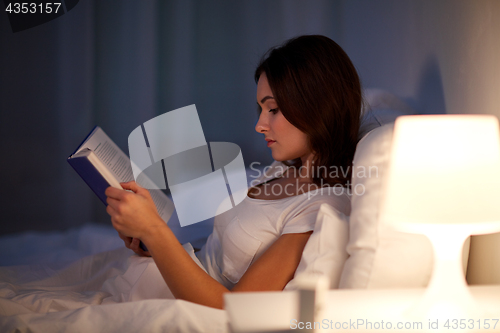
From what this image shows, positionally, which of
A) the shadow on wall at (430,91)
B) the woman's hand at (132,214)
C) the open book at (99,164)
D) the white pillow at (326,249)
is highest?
the shadow on wall at (430,91)

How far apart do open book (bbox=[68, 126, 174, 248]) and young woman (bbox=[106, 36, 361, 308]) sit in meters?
0.04

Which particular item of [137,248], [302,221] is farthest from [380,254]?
[137,248]

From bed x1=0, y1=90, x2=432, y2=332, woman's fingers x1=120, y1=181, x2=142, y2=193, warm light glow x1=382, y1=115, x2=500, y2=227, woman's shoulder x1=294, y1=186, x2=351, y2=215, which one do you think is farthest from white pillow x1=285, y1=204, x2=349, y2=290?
woman's fingers x1=120, y1=181, x2=142, y2=193

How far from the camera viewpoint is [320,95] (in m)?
0.90

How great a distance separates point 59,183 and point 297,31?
1.35 metres

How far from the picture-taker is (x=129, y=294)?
32.0 inches

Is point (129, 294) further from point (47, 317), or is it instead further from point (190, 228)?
point (190, 228)

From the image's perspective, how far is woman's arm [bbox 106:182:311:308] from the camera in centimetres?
70

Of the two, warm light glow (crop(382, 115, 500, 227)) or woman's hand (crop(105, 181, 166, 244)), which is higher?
warm light glow (crop(382, 115, 500, 227))

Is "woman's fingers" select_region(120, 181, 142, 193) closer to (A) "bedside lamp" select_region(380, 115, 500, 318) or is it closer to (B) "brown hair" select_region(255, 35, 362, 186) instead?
(B) "brown hair" select_region(255, 35, 362, 186)

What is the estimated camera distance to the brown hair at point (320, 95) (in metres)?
0.90

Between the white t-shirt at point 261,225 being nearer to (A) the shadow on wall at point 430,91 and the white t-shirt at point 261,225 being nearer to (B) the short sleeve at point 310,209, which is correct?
(B) the short sleeve at point 310,209

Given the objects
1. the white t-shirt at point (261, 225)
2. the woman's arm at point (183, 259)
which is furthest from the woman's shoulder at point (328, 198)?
the woman's arm at point (183, 259)

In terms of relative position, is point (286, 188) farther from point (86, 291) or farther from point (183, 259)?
point (86, 291)
